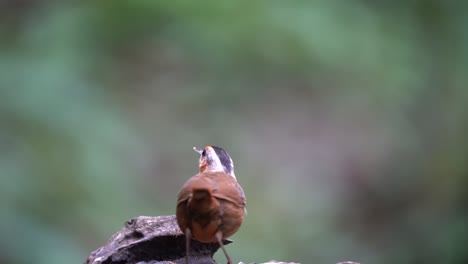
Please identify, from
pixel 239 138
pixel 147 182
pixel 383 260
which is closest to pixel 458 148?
pixel 383 260

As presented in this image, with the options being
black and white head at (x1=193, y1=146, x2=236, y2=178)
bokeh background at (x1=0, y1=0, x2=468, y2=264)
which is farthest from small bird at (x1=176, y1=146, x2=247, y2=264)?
bokeh background at (x1=0, y1=0, x2=468, y2=264)

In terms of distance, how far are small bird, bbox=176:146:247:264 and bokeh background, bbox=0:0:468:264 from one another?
1791 mm

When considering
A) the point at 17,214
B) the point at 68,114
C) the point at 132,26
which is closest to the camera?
the point at 17,214

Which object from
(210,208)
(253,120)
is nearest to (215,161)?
(210,208)

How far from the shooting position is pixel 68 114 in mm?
6402

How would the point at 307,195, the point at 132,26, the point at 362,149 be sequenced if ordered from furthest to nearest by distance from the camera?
1. the point at 362,149
2. the point at 307,195
3. the point at 132,26

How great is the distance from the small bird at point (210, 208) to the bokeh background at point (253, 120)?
5.88ft

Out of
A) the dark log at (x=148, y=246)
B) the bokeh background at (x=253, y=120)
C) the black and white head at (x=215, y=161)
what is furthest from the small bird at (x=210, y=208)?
the bokeh background at (x=253, y=120)

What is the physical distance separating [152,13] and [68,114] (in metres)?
1.45

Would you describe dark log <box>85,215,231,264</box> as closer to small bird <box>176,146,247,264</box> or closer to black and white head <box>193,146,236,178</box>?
small bird <box>176,146,247,264</box>

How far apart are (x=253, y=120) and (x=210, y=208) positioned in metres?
5.88

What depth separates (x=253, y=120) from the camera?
10125 mm

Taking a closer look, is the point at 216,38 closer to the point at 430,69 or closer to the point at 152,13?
the point at 152,13

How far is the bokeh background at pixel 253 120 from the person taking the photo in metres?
6.21
